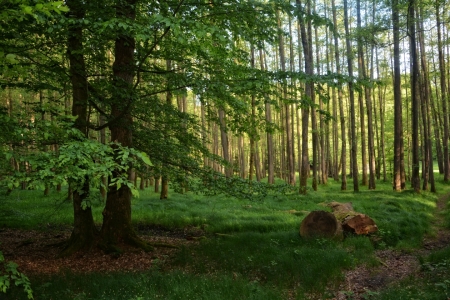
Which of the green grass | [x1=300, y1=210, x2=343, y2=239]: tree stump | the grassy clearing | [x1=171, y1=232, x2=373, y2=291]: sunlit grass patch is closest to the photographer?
the green grass

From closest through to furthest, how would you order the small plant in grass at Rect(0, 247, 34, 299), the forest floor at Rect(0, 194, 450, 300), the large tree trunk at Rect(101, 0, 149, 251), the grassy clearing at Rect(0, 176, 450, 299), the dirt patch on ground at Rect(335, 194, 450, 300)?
the small plant in grass at Rect(0, 247, 34, 299) < the grassy clearing at Rect(0, 176, 450, 299) < the dirt patch on ground at Rect(335, 194, 450, 300) < the forest floor at Rect(0, 194, 450, 300) < the large tree trunk at Rect(101, 0, 149, 251)

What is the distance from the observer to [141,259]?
27.6 ft

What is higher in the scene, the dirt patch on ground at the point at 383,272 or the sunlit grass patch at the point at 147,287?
the sunlit grass patch at the point at 147,287

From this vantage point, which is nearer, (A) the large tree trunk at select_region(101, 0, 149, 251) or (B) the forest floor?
(B) the forest floor

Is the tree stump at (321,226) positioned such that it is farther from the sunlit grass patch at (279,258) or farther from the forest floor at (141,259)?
the forest floor at (141,259)

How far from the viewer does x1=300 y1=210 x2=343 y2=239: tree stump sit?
9.44 meters

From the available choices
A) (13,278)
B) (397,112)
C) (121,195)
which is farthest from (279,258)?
(397,112)

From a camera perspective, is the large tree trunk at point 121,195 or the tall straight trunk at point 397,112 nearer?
the large tree trunk at point 121,195

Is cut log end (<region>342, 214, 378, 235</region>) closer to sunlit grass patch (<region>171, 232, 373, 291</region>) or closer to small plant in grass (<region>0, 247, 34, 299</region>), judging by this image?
sunlit grass patch (<region>171, 232, 373, 291</region>)

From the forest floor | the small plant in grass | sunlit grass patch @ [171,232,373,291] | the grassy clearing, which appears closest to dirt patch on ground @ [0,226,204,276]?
the forest floor

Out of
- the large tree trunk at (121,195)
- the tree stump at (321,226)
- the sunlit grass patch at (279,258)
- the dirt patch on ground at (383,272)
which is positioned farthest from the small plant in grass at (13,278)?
the tree stump at (321,226)

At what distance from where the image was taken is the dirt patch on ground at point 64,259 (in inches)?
304

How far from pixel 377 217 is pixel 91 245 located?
9538mm

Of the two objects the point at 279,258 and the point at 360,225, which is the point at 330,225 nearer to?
the point at 360,225
